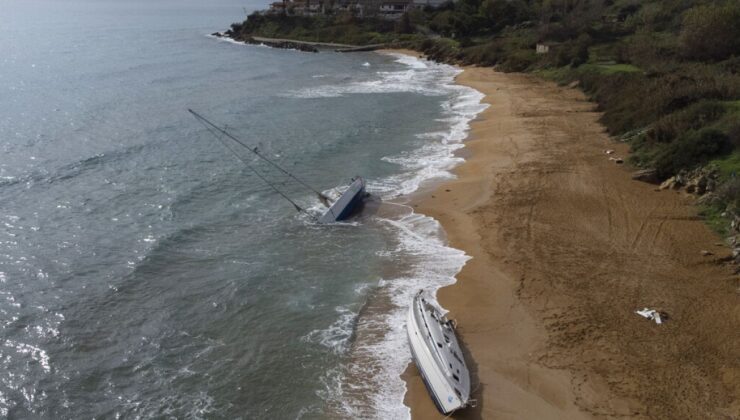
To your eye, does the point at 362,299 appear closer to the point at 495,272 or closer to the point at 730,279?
the point at 495,272

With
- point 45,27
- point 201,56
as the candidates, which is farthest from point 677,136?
point 45,27

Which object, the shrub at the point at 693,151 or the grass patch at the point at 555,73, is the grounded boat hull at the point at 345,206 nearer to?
the shrub at the point at 693,151

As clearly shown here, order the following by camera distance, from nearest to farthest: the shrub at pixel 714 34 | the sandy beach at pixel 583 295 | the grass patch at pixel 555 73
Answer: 1. the sandy beach at pixel 583 295
2. the shrub at pixel 714 34
3. the grass patch at pixel 555 73

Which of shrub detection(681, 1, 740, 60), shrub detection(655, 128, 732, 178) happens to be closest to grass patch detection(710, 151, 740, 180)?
shrub detection(655, 128, 732, 178)

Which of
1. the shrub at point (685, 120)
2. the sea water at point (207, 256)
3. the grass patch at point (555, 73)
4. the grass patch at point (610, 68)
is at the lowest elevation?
the sea water at point (207, 256)

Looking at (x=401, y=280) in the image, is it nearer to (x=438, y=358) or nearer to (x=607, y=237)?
(x=438, y=358)

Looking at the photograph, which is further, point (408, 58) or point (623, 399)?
point (408, 58)

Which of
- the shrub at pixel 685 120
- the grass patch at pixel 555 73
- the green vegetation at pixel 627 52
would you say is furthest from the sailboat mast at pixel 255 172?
the grass patch at pixel 555 73
